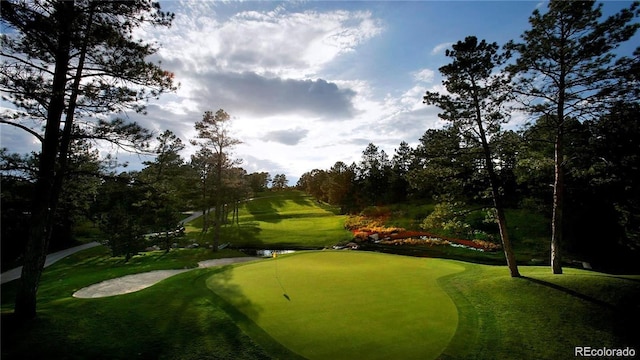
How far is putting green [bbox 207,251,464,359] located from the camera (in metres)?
7.88

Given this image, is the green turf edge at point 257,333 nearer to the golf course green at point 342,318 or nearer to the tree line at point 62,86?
the golf course green at point 342,318

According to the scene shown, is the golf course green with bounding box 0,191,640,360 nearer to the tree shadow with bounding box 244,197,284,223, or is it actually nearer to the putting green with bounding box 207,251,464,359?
the putting green with bounding box 207,251,464,359

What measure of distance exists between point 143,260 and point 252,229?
21.0m

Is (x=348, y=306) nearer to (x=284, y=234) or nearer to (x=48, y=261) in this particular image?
(x=284, y=234)

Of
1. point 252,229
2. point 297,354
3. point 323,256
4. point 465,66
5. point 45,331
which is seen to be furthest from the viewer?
point 252,229

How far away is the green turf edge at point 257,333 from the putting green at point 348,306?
0.49 feet

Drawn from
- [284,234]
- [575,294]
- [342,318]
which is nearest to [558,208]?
[575,294]

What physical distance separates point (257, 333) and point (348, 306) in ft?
11.0

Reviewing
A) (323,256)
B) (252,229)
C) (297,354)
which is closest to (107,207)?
(252,229)

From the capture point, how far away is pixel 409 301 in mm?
10789

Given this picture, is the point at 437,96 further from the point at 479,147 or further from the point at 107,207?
the point at 107,207

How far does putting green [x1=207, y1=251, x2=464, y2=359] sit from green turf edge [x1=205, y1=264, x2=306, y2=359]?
150mm

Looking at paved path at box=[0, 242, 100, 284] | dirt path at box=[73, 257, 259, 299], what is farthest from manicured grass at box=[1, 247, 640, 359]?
paved path at box=[0, 242, 100, 284]

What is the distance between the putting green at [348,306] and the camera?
25.9ft
